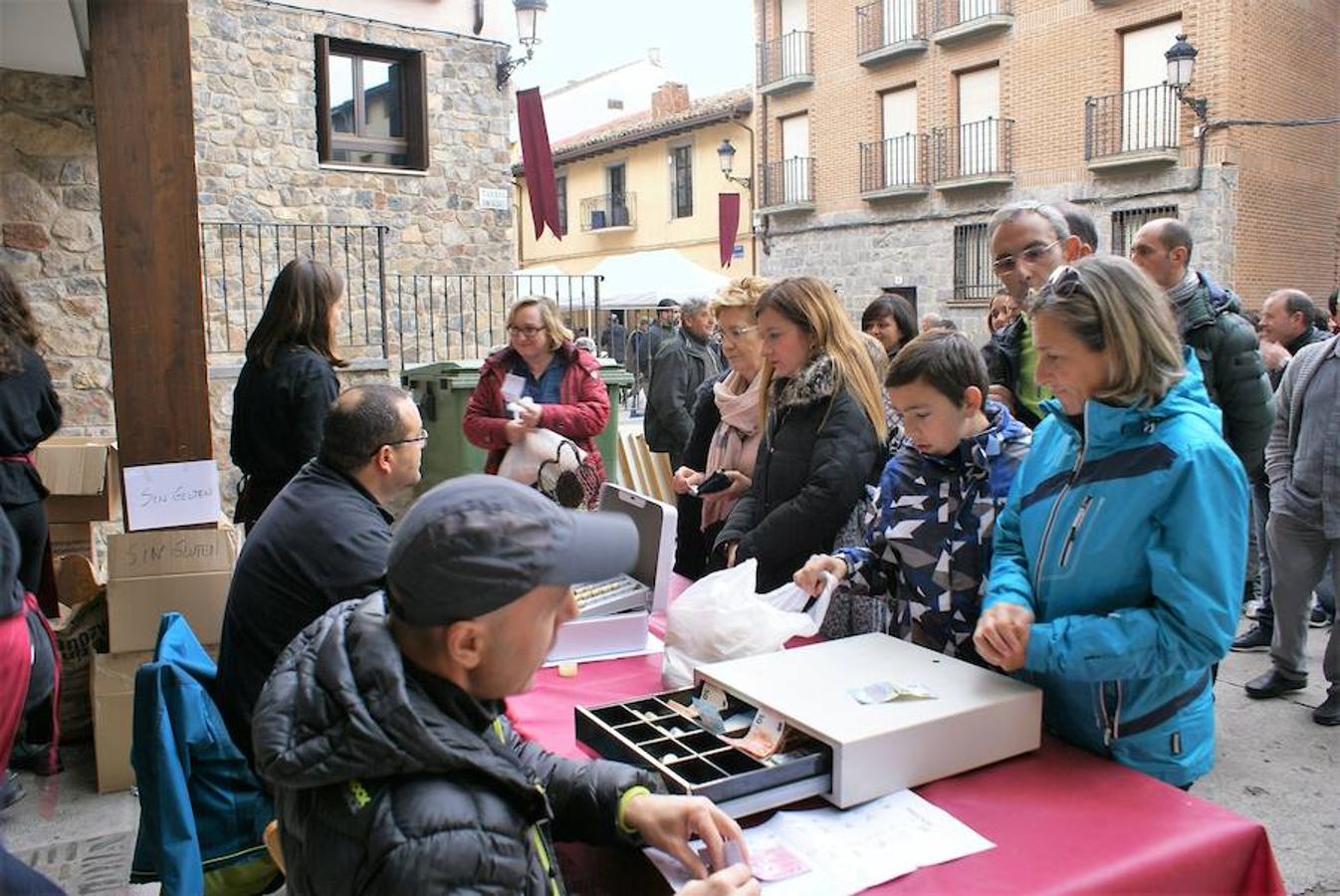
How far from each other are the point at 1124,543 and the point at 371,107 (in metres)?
10.1

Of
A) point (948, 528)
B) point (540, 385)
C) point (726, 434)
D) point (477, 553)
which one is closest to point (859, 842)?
point (477, 553)

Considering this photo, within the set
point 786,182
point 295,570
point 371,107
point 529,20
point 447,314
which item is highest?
point 786,182

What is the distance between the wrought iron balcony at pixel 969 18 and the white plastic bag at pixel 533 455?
53.0 ft

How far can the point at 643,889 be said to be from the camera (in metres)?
1.44

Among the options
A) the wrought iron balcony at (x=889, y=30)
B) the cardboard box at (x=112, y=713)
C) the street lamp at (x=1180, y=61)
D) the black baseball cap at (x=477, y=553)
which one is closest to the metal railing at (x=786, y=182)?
the wrought iron balcony at (x=889, y=30)

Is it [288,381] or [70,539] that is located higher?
[288,381]

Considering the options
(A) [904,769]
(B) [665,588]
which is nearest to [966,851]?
(A) [904,769]

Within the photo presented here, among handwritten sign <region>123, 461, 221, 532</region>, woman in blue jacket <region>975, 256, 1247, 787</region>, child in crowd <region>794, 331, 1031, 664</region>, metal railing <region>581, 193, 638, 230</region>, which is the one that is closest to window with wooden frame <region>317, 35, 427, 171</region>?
handwritten sign <region>123, 461, 221, 532</region>

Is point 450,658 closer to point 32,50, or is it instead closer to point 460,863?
point 460,863

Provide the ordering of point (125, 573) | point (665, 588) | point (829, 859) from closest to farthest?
point (829, 859) → point (665, 588) → point (125, 573)

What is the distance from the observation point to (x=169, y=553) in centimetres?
345

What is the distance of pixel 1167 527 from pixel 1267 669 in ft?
11.7

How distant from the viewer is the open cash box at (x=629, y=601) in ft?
7.79

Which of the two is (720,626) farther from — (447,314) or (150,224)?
(447,314)
